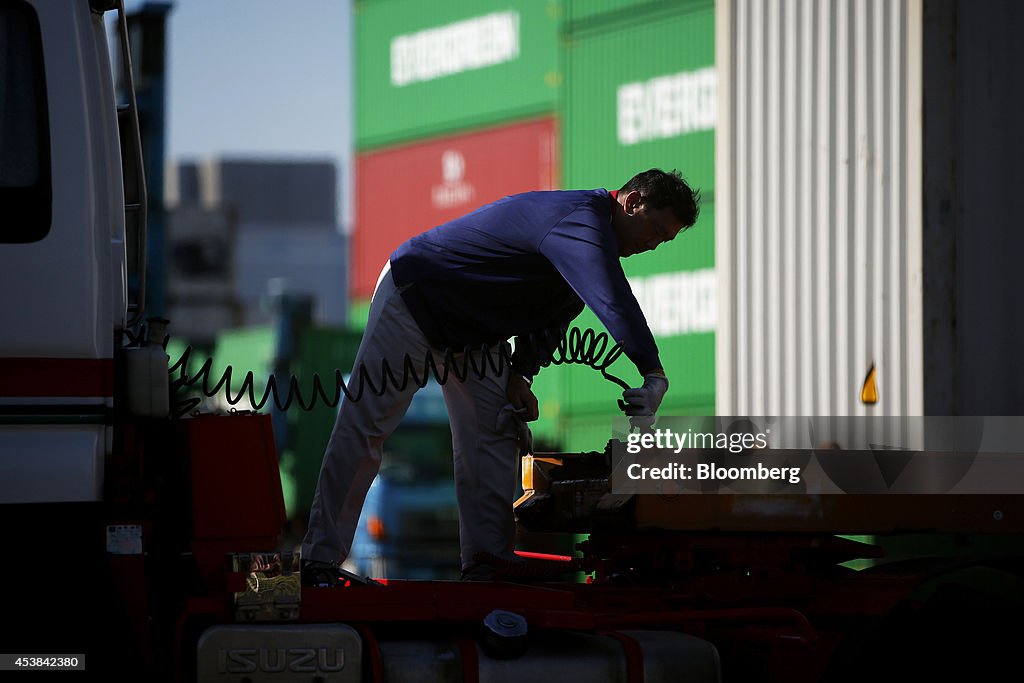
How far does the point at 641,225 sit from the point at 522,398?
2.19 feet

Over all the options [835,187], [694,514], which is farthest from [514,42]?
[694,514]

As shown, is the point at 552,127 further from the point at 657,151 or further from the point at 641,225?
the point at 641,225

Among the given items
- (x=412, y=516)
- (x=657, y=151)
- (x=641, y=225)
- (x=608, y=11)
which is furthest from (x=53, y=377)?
(x=608, y=11)

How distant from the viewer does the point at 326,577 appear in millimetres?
3898

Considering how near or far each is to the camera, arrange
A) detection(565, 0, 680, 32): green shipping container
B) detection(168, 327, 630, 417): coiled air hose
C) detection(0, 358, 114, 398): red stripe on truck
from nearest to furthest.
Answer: detection(0, 358, 114, 398): red stripe on truck < detection(168, 327, 630, 417): coiled air hose < detection(565, 0, 680, 32): green shipping container

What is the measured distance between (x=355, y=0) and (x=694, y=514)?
21.5m

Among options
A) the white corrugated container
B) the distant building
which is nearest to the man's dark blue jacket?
the white corrugated container

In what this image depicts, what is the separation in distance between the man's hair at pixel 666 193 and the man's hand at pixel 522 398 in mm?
701

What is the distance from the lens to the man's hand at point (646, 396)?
12.8ft

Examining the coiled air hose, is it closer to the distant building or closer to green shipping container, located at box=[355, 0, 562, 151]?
green shipping container, located at box=[355, 0, 562, 151]

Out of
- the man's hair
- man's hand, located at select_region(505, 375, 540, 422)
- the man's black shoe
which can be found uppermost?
the man's hair

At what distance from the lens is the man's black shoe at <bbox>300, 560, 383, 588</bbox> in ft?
12.7

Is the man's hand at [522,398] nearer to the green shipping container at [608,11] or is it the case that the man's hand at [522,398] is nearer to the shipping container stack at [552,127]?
the shipping container stack at [552,127]

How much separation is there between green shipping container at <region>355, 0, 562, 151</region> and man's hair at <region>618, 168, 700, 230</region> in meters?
16.0
